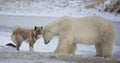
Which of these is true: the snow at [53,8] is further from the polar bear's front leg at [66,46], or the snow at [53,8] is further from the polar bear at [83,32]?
the polar bear's front leg at [66,46]

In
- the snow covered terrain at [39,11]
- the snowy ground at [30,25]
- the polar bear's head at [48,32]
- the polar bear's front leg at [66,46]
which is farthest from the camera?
Result: the snow covered terrain at [39,11]

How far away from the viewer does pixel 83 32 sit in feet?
13.9

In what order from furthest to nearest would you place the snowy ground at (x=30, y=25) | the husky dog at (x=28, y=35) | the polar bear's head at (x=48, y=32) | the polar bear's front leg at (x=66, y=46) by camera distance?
the snowy ground at (x=30, y=25)
the husky dog at (x=28, y=35)
the polar bear's head at (x=48, y=32)
the polar bear's front leg at (x=66, y=46)

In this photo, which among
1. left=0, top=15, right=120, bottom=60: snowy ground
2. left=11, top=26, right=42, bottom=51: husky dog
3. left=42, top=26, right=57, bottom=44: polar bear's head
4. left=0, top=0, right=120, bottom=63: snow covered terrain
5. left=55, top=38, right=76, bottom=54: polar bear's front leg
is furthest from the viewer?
left=0, top=0, right=120, bottom=63: snow covered terrain

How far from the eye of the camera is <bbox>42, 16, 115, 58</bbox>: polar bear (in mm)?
4125

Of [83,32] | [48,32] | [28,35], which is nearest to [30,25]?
[28,35]

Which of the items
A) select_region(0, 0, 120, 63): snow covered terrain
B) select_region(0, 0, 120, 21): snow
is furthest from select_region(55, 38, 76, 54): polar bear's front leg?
select_region(0, 0, 120, 21): snow

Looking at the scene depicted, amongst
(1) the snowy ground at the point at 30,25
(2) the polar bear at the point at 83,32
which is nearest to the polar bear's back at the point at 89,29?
(2) the polar bear at the point at 83,32

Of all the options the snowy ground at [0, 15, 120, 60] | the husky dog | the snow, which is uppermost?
the husky dog

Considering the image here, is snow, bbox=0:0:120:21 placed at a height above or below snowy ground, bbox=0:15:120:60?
above

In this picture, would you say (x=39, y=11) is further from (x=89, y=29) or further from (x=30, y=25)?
(x=89, y=29)

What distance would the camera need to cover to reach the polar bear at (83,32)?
13.5ft

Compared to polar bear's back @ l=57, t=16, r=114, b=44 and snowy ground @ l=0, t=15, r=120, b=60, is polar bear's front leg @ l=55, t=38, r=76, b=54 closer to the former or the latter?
polar bear's back @ l=57, t=16, r=114, b=44

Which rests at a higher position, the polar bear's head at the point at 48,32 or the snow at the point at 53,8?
the polar bear's head at the point at 48,32
